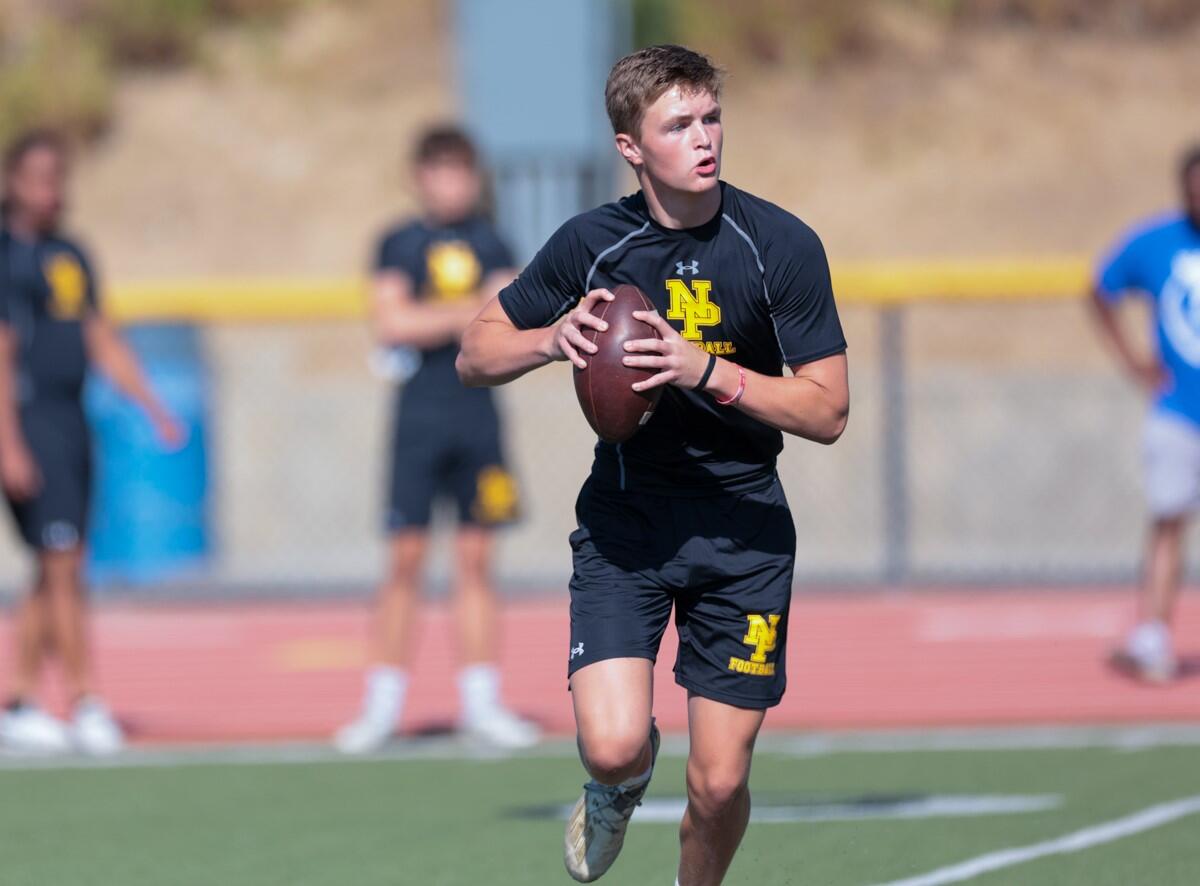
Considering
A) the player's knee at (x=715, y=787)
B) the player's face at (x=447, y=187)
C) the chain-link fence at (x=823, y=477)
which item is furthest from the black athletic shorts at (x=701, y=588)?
the chain-link fence at (x=823, y=477)

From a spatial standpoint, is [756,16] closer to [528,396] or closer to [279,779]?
[528,396]

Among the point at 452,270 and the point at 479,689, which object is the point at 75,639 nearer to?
the point at 479,689

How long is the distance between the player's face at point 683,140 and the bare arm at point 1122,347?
16.7ft

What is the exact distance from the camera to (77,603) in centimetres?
823

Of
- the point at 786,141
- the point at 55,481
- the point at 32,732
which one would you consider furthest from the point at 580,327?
the point at 786,141

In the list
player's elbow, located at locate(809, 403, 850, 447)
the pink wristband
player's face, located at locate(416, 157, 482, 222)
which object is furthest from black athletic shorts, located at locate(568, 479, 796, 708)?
player's face, located at locate(416, 157, 482, 222)

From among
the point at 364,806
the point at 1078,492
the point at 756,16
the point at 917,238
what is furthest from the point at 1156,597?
the point at 756,16

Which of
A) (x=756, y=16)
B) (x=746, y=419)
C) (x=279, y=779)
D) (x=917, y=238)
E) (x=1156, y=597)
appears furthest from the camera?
(x=756, y=16)

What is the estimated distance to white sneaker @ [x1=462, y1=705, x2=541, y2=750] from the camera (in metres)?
8.20

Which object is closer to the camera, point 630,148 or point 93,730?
point 630,148

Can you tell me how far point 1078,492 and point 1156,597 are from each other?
6244 millimetres

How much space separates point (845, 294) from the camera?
1180 cm

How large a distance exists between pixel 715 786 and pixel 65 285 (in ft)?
15.0

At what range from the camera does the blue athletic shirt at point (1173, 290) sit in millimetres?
8969
